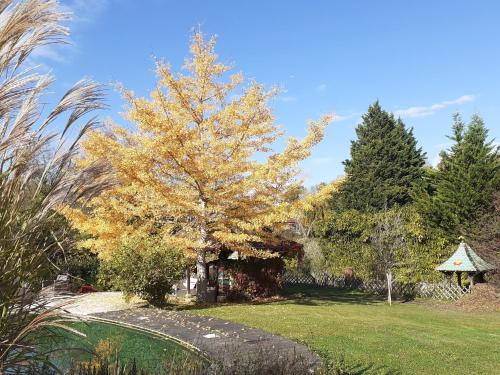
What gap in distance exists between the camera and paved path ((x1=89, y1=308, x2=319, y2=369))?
32.0ft

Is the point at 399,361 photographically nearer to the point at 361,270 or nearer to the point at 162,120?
the point at 162,120

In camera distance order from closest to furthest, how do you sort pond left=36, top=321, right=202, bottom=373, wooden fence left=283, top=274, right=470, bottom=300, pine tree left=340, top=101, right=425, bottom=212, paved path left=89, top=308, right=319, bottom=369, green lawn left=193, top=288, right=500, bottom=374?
pond left=36, top=321, right=202, bottom=373 → green lawn left=193, top=288, right=500, bottom=374 → paved path left=89, top=308, right=319, bottom=369 → wooden fence left=283, top=274, right=470, bottom=300 → pine tree left=340, top=101, right=425, bottom=212

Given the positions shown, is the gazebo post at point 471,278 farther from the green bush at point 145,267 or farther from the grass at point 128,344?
the grass at point 128,344

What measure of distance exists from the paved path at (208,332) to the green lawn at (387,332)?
2.27ft

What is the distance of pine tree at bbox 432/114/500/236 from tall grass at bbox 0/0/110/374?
22771 millimetres

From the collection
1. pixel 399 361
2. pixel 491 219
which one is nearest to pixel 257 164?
pixel 399 361

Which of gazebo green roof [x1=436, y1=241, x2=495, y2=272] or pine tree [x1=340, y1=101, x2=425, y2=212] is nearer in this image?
gazebo green roof [x1=436, y1=241, x2=495, y2=272]

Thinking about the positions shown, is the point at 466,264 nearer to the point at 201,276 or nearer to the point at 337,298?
the point at 337,298

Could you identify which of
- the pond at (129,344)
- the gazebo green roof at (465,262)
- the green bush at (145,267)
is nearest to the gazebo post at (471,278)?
the gazebo green roof at (465,262)

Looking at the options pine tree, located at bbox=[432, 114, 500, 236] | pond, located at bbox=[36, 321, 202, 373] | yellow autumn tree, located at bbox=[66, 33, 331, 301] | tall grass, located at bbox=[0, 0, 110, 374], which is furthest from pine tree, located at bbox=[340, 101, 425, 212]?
tall grass, located at bbox=[0, 0, 110, 374]

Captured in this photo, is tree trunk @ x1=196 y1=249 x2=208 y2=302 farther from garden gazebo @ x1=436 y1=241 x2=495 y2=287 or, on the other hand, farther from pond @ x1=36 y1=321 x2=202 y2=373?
garden gazebo @ x1=436 y1=241 x2=495 y2=287

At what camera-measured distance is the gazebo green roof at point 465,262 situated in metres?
21.0

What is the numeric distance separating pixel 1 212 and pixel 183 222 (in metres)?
15.3

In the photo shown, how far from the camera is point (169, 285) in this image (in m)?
17.4
